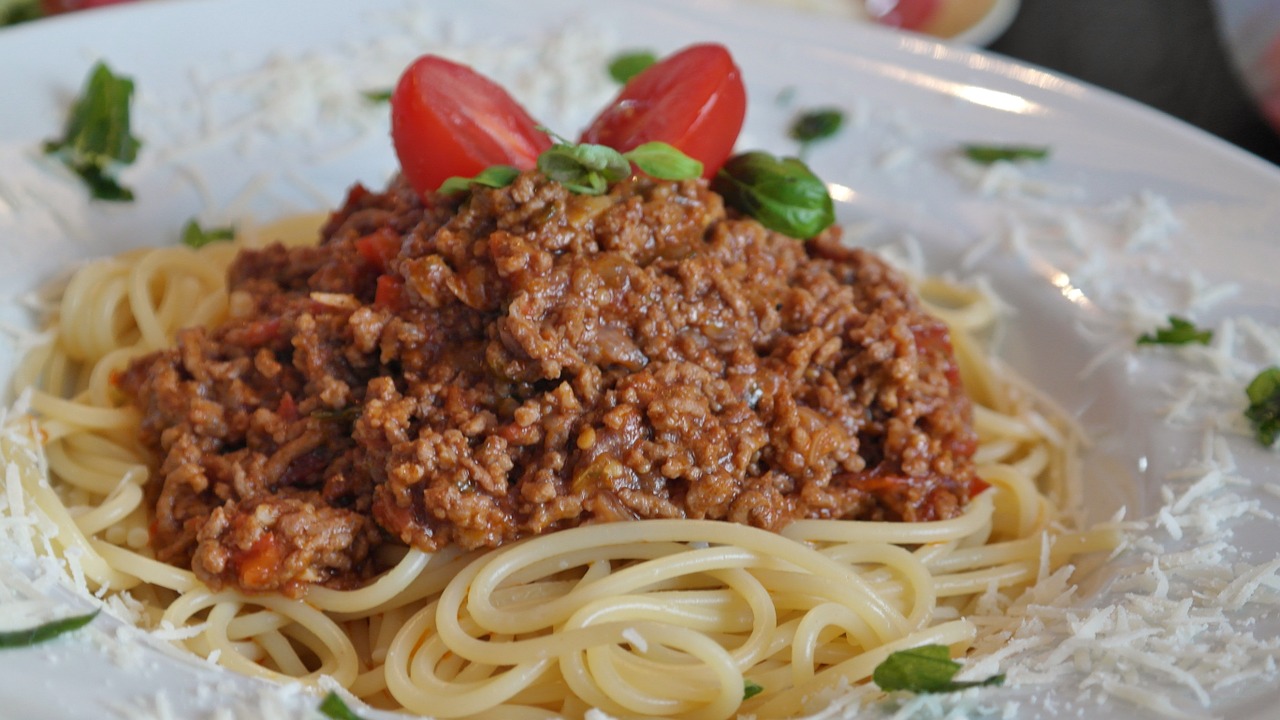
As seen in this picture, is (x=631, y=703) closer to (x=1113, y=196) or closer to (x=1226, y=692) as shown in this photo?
(x=1226, y=692)

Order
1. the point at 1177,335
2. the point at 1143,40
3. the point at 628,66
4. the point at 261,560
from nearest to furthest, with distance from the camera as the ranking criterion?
the point at 261,560 → the point at 1177,335 → the point at 628,66 → the point at 1143,40

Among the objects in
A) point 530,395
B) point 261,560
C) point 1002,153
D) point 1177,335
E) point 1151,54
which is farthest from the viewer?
point 1151,54

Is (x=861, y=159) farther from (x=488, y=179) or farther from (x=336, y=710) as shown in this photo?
(x=336, y=710)

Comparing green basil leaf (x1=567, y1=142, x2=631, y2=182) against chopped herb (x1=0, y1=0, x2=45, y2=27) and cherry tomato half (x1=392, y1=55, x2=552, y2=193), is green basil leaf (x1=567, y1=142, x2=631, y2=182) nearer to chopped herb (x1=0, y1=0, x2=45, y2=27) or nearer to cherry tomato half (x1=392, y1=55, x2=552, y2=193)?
cherry tomato half (x1=392, y1=55, x2=552, y2=193)

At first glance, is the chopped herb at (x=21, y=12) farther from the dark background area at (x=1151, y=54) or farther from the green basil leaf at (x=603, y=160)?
the dark background area at (x=1151, y=54)

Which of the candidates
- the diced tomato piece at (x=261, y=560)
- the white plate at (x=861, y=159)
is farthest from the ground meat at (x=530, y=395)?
the white plate at (x=861, y=159)

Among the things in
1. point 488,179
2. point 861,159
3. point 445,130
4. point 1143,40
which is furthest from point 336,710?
point 1143,40

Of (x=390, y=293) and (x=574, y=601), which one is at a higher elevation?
(x=390, y=293)
